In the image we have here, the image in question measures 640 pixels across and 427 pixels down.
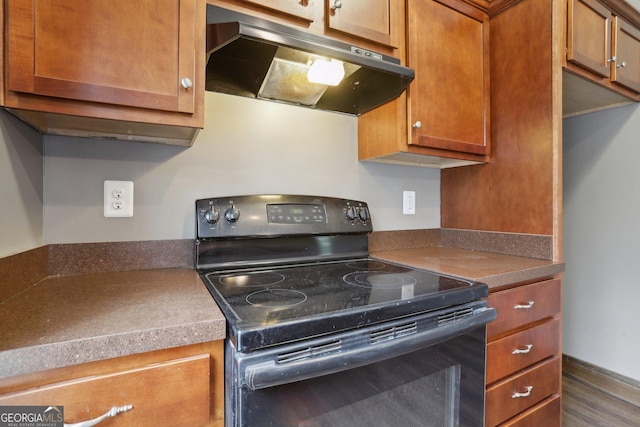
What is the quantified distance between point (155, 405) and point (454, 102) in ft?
5.00

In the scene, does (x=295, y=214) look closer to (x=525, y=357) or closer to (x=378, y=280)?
(x=378, y=280)

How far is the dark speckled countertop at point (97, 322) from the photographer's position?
52 cm

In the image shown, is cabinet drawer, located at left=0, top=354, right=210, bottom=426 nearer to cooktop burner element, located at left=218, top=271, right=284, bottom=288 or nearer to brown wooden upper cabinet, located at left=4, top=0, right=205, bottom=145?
cooktop burner element, located at left=218, top=271, right=284, bottom=288

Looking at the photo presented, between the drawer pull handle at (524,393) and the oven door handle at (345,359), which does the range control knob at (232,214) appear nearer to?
the oven door handle at (345,359)

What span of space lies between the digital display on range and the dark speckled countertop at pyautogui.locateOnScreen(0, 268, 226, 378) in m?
0.42

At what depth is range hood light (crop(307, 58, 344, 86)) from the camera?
1086mm

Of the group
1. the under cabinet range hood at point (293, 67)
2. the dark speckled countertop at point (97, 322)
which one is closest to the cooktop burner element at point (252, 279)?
the dark speckled countertop at point (97, 322)

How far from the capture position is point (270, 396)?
1.97 ft

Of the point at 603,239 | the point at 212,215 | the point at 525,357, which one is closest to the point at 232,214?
the point at 212,215

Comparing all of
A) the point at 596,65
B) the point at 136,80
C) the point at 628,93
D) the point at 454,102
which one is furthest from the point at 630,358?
the point at 136,80

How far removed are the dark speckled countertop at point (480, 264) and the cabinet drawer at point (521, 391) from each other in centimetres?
36

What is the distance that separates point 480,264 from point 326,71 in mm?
960

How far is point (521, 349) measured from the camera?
44.9 inches

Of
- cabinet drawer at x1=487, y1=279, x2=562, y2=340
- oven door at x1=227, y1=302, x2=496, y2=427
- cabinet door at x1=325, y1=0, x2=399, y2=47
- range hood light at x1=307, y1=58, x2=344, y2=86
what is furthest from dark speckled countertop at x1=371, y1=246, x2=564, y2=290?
cabinet door at x1=325, y1=0, x2=399, y2=47
